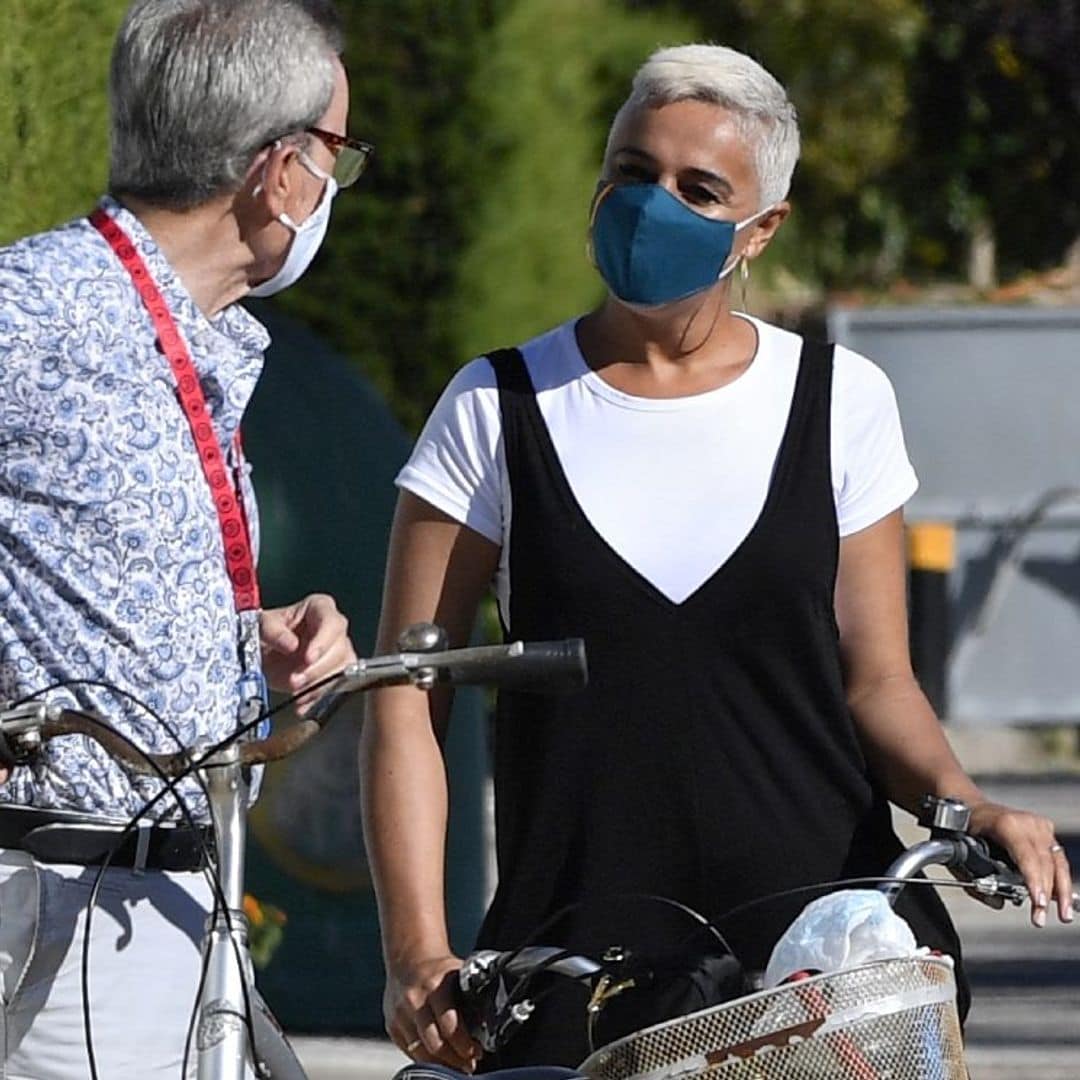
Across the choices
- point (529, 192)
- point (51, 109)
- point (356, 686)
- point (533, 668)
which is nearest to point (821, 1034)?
point (533, 668)

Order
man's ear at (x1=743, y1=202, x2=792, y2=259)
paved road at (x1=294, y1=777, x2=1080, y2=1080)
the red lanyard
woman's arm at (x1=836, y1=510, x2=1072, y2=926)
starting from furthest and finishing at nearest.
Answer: paved road at (x1=294, y1=777, x2=1080, y2=1080) → man's ear at (x1=743, y1=202, x2=792, y2=259) → woman's arm at (x1=836, y1=510, x2=1072, y2=926) → the red lanyard

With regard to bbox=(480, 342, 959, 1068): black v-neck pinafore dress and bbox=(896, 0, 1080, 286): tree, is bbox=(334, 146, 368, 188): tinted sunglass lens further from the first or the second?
bbox=(896, 0, 1080, 286): tree

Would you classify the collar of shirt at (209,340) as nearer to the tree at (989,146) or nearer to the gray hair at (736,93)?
the gray hair at (736,93)

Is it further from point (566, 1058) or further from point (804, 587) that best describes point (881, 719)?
point (566, 1058)

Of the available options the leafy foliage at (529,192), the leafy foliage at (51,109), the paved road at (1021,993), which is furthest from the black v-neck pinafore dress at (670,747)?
the leafy foliage at (529,192)

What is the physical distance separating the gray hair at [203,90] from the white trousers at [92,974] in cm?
76

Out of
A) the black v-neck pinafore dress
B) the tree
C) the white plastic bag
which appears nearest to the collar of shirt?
the black v-neck pinafore dress

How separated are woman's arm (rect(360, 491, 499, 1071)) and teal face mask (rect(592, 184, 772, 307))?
1.19 feet

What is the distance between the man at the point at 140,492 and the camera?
2.81m

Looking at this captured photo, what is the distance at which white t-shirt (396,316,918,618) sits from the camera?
121 inches

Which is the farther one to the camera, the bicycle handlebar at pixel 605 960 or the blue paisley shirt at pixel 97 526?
the blue paisley shirt at pixel 97 526

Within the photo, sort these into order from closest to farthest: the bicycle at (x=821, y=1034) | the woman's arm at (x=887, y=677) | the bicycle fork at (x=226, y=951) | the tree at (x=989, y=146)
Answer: the bicycle at (x=821, y=1034) → the bicycle fork at (x=226, y=951) → the woman's arm at (x=887, y=677) → the tree at (x=989, y=146)

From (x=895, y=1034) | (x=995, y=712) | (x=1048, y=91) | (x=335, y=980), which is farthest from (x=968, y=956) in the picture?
(x=1048, y=91)

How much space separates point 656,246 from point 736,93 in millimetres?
211
